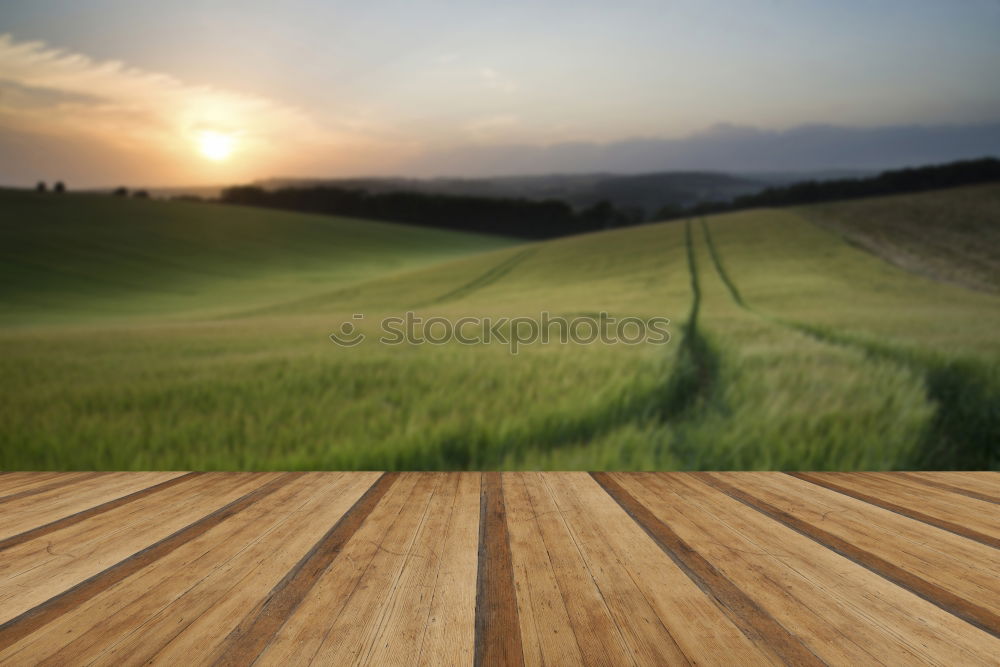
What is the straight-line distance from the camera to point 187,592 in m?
1.50

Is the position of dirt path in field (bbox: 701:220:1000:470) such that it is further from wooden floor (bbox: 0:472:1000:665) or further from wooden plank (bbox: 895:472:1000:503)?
wooden floor (bbox: 0:472:1000:665)

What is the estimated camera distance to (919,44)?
202 inches

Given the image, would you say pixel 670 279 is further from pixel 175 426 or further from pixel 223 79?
pixel 175 426

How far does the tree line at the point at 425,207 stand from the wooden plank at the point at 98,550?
27.0 metres

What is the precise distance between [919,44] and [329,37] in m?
5.18

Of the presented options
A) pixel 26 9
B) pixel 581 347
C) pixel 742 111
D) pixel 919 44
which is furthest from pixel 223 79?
pixel 919 44

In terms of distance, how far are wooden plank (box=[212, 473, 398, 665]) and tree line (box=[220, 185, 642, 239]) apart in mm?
27299

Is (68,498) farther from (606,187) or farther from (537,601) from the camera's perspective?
(606,187)

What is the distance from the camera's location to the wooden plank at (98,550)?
1.45 meters

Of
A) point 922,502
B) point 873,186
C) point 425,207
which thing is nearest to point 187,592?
point 922,502

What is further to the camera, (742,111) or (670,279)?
(670,279)

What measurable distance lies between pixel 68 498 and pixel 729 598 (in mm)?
2676

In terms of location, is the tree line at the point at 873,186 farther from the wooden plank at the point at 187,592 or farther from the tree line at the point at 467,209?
the wooden plank at the point at 187,592

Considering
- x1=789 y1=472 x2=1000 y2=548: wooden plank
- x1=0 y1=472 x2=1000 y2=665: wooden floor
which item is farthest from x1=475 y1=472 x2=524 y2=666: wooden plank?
x1=789 y1=472 x2=1000 y2=548: wooden plank
